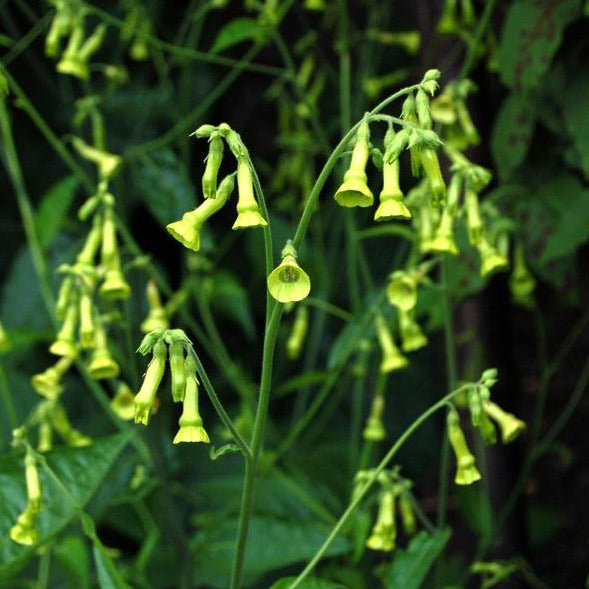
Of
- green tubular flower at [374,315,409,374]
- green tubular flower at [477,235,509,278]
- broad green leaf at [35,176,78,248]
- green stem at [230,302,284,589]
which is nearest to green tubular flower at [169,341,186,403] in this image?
green stem at [230,302,284,589]

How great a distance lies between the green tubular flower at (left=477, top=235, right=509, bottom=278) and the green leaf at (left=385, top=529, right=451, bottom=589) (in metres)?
0.44

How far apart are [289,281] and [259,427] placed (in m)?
0.20

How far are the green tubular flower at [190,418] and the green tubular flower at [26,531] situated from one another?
1.24ft

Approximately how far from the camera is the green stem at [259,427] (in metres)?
1.23

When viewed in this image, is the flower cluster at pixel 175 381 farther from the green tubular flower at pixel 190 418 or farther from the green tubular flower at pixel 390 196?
the green tubular flower at pixel 390 196

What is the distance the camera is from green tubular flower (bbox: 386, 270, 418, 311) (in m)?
1.75

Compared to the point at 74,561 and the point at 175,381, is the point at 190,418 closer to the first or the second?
the point at 175,381

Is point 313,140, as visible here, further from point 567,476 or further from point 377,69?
point 567,476

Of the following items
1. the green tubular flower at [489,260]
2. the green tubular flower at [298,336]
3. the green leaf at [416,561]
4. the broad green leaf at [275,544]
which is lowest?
the broad green leaf at [275,544]

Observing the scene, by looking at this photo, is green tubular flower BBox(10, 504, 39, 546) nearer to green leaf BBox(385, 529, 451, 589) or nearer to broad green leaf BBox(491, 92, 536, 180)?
green leaf BBox(385, 529, 451, 589)

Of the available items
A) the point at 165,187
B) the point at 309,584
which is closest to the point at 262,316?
the point at 165,187

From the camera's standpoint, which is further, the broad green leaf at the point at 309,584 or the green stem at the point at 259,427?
the broad green leaf at the point at 309,584

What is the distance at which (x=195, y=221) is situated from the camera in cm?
131

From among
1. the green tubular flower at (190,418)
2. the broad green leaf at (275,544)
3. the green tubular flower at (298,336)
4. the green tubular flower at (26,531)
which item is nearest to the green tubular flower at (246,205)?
the green tubular flower at (190,418)
